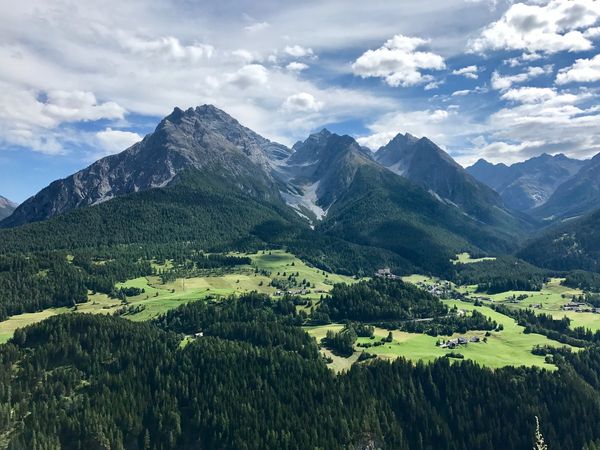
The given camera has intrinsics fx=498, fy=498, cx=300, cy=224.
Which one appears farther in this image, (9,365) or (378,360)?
(378,360)

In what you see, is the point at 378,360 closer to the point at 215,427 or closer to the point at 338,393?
the point at 338,393

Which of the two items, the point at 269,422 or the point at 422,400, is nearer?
the point at 269,422

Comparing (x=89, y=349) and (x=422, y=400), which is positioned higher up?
(x=89, y=349)

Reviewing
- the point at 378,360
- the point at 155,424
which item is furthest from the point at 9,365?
the point at 378,360

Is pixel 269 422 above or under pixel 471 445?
above

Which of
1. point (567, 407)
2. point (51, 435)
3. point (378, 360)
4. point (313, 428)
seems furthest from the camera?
point (378, 360)

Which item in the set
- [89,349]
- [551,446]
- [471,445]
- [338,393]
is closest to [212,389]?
[338,393]

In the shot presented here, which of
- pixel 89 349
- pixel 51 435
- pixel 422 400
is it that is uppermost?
pixel 89 349

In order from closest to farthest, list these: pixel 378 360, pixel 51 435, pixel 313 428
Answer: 1. pixel 51 435
2. pixel 313 428
3. pixel 378 360

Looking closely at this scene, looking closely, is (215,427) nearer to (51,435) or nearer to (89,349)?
(51,435)
